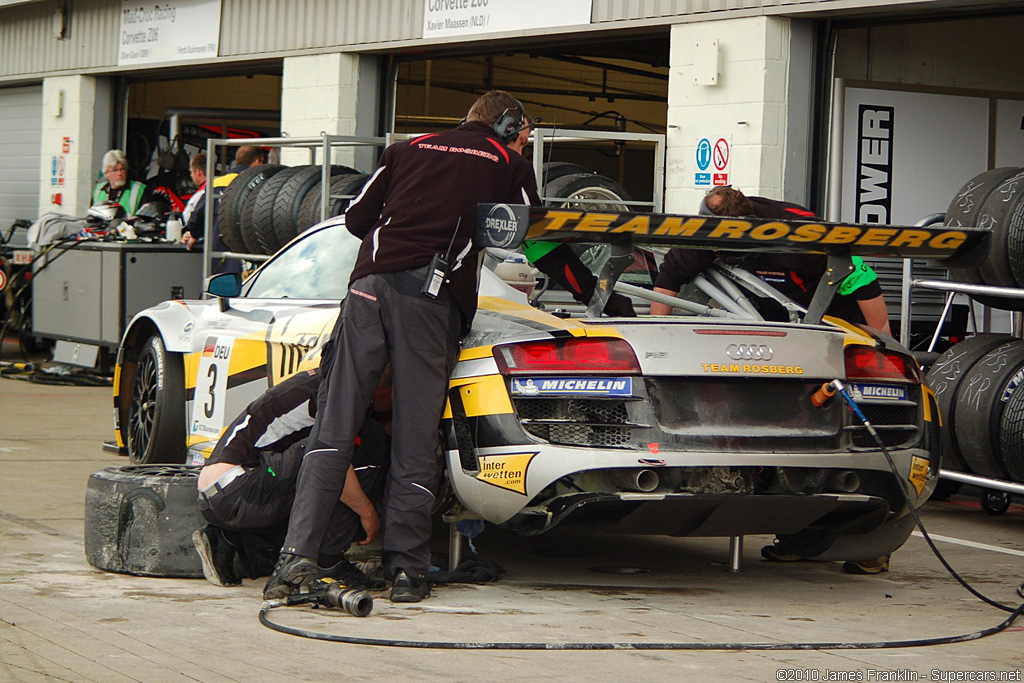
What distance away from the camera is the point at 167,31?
58.6 ft

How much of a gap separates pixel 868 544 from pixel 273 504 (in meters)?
2.41

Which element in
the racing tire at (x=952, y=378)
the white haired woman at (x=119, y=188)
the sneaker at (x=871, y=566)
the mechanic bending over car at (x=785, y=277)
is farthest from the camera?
the white haired woman at (x=119, y=188)

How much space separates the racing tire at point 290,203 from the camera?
1237 centimetres

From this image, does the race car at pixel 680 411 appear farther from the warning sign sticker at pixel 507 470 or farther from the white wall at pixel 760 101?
the white wall at pixel 760 101

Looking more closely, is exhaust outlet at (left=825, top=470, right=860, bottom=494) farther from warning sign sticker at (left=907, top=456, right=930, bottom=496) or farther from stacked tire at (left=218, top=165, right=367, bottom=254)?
stacked tire at (left=218, top=165, right=367, bottom=254)

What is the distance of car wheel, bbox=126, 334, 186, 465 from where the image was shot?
7824 mm

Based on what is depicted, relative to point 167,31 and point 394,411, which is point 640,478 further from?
point 167,31

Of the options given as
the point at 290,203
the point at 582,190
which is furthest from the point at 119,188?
the point at 582,190

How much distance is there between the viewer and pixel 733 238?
17.9ft

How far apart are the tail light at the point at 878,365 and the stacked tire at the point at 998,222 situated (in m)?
1.69

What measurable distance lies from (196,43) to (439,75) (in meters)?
3.62

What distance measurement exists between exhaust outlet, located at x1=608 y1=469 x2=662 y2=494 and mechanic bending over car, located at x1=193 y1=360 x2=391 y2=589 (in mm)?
941

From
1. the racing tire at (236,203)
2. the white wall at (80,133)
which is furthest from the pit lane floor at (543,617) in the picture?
the white wall at (80,133)

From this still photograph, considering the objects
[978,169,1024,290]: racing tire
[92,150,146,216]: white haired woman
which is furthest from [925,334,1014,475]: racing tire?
[92,150,146,216]: white haired woman
